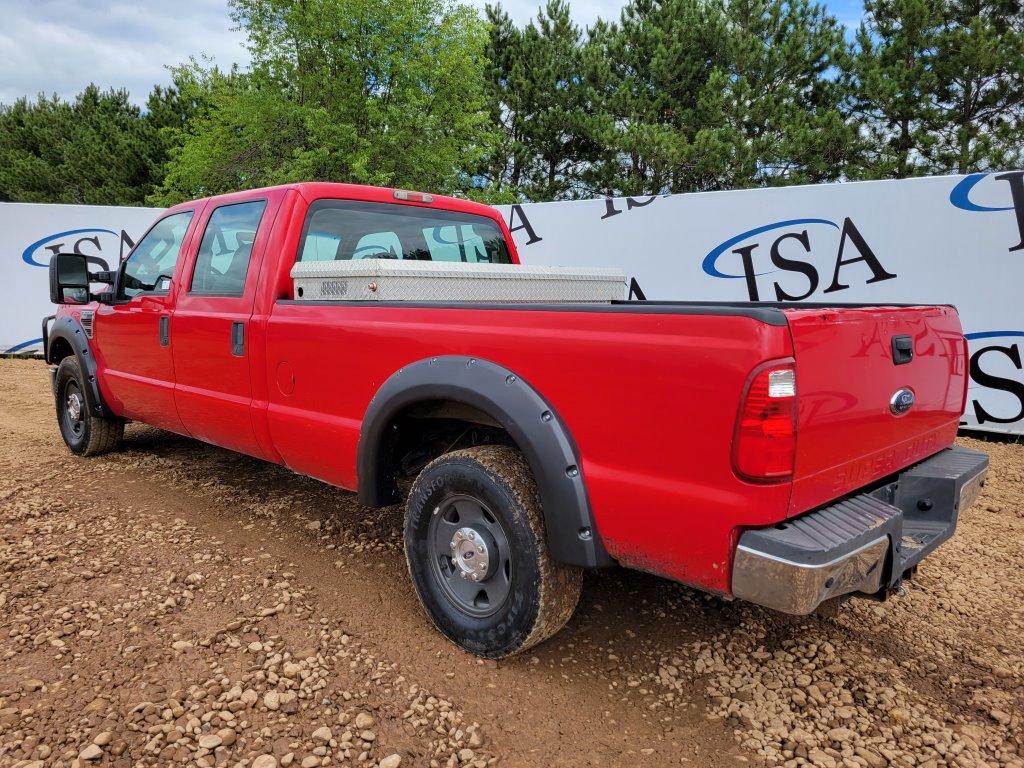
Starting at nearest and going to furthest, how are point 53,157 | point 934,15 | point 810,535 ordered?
point 810,535, point 934,15, point 53,157

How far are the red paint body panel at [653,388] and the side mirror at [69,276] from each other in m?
1.97

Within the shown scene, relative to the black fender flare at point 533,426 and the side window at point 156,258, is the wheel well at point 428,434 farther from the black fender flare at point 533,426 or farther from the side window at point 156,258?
the side window at point 156,258

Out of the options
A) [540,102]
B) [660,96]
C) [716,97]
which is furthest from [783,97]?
[540,102]

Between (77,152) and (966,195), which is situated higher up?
(77,152)

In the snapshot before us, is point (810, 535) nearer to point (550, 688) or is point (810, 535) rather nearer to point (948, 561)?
point (550, 688)

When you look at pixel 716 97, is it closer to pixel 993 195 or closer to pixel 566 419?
pixel 993 195

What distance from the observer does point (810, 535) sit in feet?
6.05

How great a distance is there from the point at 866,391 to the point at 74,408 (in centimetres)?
537

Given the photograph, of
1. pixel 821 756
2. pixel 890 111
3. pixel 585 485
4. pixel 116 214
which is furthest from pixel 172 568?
pixel 890 111

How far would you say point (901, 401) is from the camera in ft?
7.55

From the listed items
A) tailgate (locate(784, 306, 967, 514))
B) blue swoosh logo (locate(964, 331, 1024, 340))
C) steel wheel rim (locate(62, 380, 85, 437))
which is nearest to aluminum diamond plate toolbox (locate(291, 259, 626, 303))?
tailgate (locate(784, 306, 967, 514))

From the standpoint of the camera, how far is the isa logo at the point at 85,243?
457 inches

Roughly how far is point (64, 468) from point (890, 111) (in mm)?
19517

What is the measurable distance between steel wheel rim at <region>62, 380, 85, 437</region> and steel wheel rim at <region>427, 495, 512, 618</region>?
3.73 m
